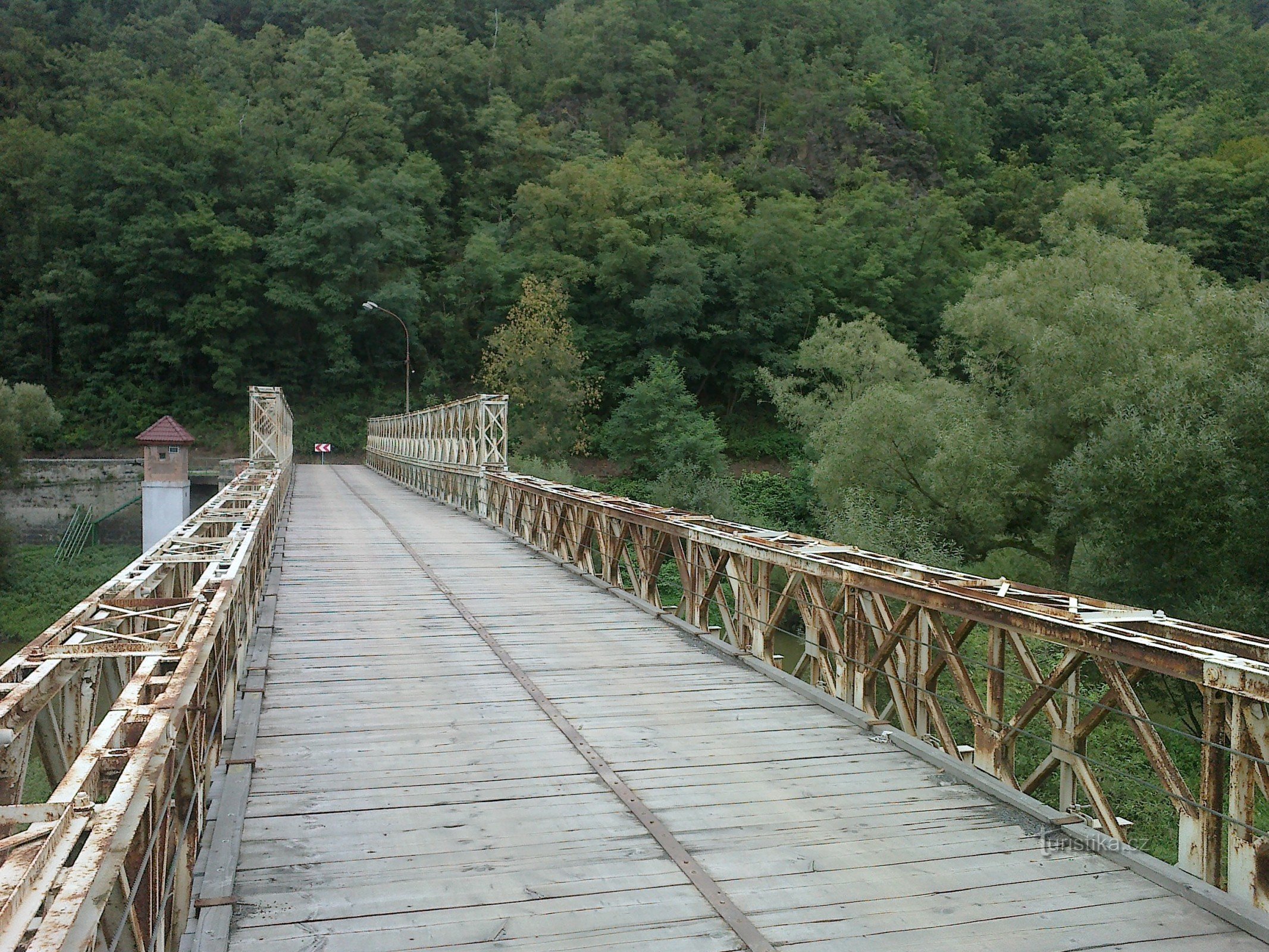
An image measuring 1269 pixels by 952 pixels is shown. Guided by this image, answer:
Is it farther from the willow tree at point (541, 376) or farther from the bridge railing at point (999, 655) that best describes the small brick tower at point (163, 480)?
the bridge railing at point (999, 655)

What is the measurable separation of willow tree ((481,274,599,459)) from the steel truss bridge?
112 feet

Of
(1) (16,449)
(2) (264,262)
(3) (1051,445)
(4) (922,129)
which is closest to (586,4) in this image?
(4) (922,129)

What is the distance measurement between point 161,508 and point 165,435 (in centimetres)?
208

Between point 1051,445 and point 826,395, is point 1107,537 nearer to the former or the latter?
point 1051,445

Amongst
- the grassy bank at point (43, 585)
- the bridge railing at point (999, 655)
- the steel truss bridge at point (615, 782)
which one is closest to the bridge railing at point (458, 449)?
the bridge railing at point (999, 655)

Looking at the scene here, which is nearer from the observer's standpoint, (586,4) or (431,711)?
(431,711)

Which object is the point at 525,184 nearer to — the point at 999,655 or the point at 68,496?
the point at 68,496

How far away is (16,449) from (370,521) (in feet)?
82.4

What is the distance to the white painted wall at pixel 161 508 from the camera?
29469 mm

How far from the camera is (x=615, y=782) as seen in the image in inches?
176

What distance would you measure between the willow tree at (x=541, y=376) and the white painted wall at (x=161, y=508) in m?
13.6

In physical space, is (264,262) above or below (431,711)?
above

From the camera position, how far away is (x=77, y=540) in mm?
37031

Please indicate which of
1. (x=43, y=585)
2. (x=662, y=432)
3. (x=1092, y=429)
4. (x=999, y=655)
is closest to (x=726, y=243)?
(x=662, y=432)
